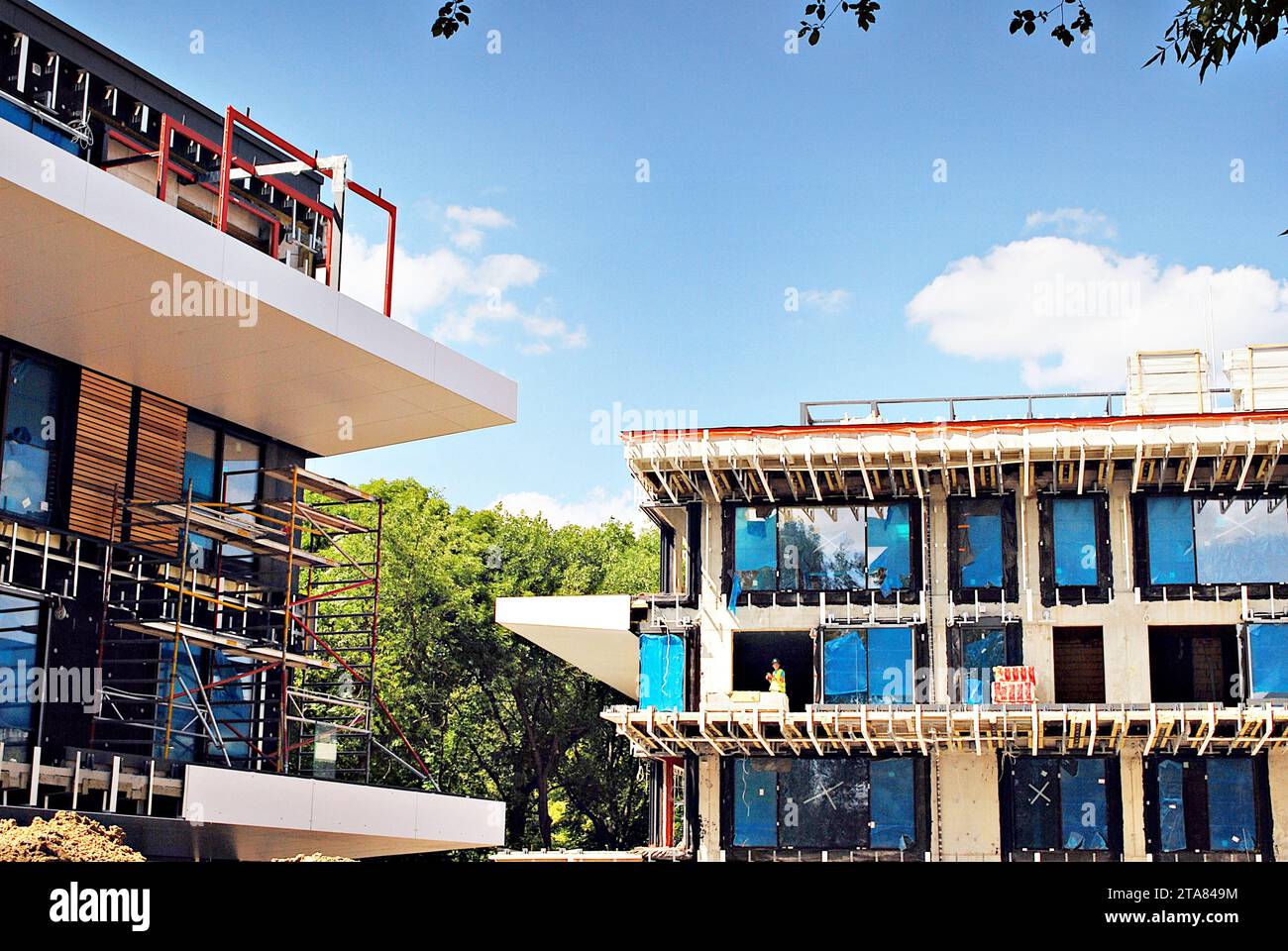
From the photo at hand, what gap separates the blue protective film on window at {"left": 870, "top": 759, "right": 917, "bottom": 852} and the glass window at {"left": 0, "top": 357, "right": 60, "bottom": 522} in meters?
22.5

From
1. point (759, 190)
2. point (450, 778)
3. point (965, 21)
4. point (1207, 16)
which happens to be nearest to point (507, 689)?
point (450, 778)

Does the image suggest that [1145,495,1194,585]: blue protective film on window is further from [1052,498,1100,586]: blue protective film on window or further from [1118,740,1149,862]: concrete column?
[1118,740,1149,862]: concrete column

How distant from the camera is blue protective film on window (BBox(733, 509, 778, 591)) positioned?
42.5 m

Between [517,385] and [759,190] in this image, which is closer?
[517,385]

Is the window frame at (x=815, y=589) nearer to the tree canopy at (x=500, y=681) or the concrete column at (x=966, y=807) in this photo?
the concrete column at (x=966, y=807)

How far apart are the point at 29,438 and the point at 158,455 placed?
319cm

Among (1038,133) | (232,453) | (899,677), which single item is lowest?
(899,677)

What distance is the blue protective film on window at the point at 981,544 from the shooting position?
41.4 m

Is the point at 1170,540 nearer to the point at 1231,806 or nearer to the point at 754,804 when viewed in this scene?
the point at 1231,806

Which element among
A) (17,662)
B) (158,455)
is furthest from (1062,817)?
(17,662)

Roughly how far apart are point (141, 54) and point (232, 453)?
886 cm

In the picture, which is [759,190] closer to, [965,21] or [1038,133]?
Answer: [1038,133]

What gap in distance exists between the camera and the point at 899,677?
4078 cm

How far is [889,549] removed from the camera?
41.9m
